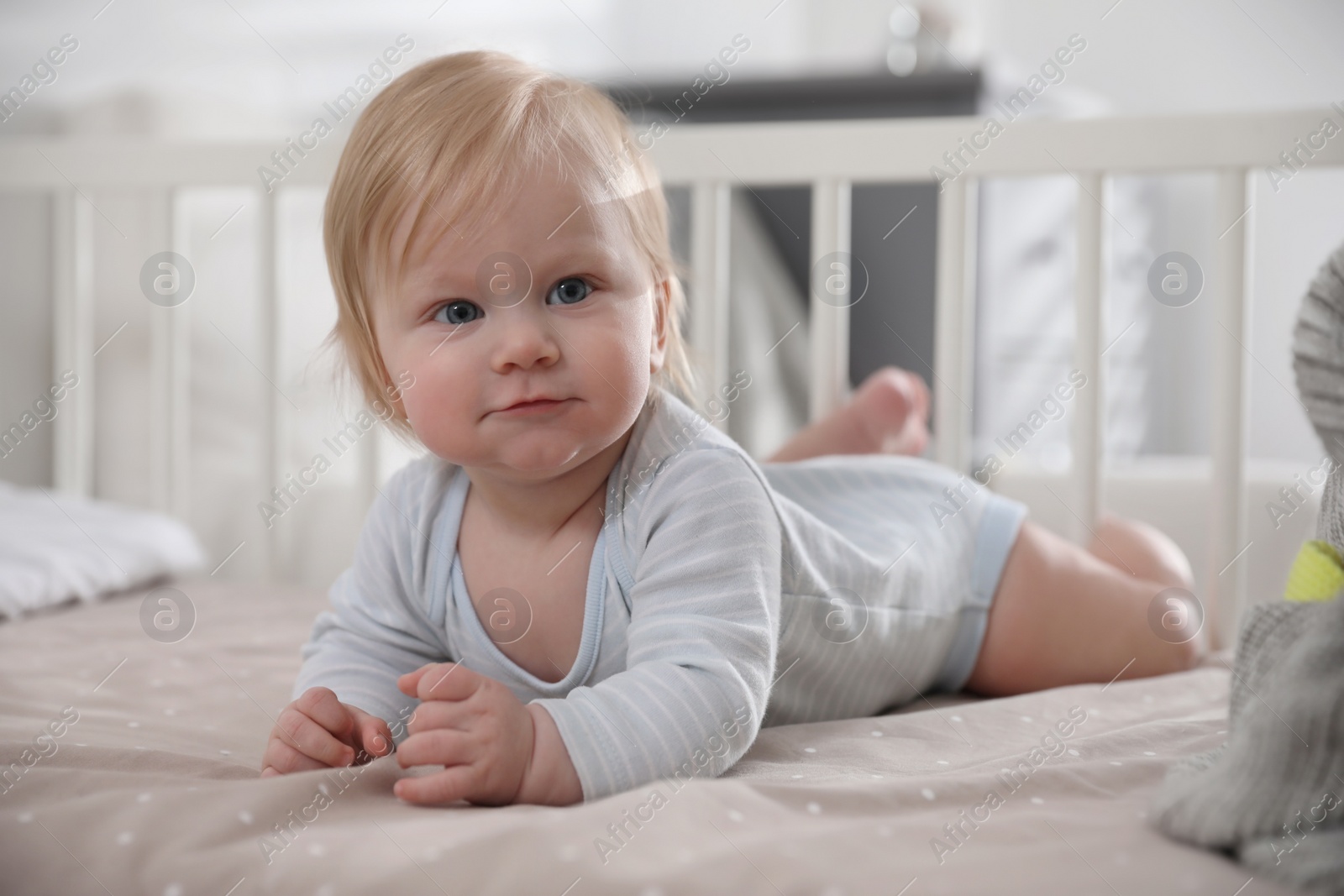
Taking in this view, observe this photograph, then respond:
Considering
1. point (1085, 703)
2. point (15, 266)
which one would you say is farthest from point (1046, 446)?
point (15, 266)

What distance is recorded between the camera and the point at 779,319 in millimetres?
2107

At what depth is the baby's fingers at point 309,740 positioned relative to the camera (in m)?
0.63

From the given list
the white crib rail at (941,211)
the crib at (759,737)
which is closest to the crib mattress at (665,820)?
the crib at (759,737)

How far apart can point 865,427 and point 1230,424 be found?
13.2 inches

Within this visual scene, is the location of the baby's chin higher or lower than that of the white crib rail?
lower

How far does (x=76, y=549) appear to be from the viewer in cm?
114

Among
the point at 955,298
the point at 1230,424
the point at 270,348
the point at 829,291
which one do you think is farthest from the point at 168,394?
the point at 1230,424

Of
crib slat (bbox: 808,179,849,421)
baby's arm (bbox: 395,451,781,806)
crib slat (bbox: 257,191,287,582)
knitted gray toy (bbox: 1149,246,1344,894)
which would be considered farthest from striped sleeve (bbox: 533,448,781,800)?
crib slat (bbox: 257,191,287,582)

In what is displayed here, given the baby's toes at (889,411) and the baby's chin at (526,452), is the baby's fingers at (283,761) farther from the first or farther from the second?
the baby's toes at (889,411)

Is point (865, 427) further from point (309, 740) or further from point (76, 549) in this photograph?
point (76, 549)

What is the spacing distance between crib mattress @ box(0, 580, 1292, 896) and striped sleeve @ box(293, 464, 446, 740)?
0.06m

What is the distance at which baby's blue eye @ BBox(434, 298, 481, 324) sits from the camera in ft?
2.19

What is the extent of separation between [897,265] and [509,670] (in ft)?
4.65

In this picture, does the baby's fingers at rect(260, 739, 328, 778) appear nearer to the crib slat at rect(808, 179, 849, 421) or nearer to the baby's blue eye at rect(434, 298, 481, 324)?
the baby's blue eye at rect(434, 298, 481, 324)
